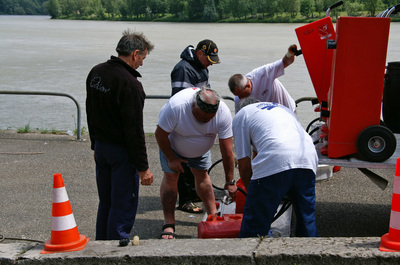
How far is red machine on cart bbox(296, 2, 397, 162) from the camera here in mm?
4062

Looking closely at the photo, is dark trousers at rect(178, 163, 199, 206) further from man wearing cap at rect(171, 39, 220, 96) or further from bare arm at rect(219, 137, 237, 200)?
bare arm at rect(219, 137, 237, 200)

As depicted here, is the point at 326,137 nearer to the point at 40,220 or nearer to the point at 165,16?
the point at 40,220

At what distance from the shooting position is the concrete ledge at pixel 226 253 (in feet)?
10.9

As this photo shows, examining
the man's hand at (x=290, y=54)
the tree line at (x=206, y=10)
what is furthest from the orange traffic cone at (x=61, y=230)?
the tree line at (x=206, y=10)

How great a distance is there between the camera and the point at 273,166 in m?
3.64

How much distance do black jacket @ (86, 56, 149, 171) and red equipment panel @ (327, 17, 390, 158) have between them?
164cm

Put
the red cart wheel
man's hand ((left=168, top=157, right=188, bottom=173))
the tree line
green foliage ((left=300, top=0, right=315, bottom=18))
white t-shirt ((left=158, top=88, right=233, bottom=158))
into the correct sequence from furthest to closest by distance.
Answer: the tree line < green foliage ((left=300, top=0, right=315, bottom=18)) < man's hand ((left=168, top=157, right=188, bottom=173)) < white t-shirt ((left=158, top=88, right=233, bottom=158)) < the red cart wheel

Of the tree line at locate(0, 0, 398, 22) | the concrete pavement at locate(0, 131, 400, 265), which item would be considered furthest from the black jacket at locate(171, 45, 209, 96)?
the tree line at locate(0, 0, 398, 22)

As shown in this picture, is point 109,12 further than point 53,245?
Yes

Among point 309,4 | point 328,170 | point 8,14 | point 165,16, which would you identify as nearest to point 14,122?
point 328,170

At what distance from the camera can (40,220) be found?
208 inches

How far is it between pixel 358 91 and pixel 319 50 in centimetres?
105

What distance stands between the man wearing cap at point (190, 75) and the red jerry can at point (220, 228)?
152 cm

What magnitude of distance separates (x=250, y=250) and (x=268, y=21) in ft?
254
